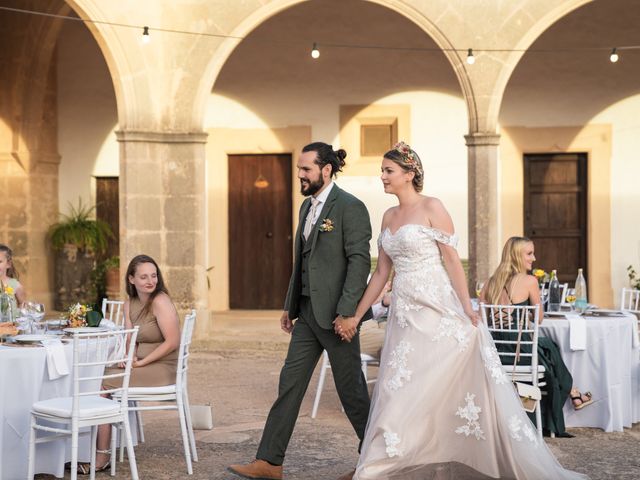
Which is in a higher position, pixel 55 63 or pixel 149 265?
pixel 55 63

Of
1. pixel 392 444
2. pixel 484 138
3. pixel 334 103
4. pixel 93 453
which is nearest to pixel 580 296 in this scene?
pixel 392 444

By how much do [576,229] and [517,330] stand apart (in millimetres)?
7254

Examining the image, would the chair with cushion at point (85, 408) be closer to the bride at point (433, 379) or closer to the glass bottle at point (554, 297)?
the bride at point (433, 379)

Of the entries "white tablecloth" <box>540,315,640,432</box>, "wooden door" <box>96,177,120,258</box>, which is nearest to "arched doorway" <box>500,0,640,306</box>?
"wooden door" <box>96,177,120,258</box>

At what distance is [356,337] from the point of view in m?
5.23

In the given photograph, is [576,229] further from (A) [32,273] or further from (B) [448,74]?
(A) [32,273]

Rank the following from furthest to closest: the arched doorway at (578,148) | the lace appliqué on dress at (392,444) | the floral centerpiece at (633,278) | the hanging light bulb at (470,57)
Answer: the arched doorway at (578,148) < the floral centerpiece at (633,278) < the hanging light bulb at (470,57) < the lace appliqué on dress at (392,444)

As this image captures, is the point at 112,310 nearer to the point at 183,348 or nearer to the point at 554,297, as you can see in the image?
the point at 183,348

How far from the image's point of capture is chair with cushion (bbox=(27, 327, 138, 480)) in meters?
5.11

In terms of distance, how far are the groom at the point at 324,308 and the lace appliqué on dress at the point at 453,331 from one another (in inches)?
16.8

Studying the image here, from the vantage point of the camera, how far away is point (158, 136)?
10.8 meters

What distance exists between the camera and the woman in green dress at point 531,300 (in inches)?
265

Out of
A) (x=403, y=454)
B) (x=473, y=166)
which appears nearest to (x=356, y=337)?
(x=403, y=454)

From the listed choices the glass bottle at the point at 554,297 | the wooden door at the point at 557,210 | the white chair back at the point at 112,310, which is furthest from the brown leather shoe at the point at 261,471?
the wooden door at the point at 557,210
